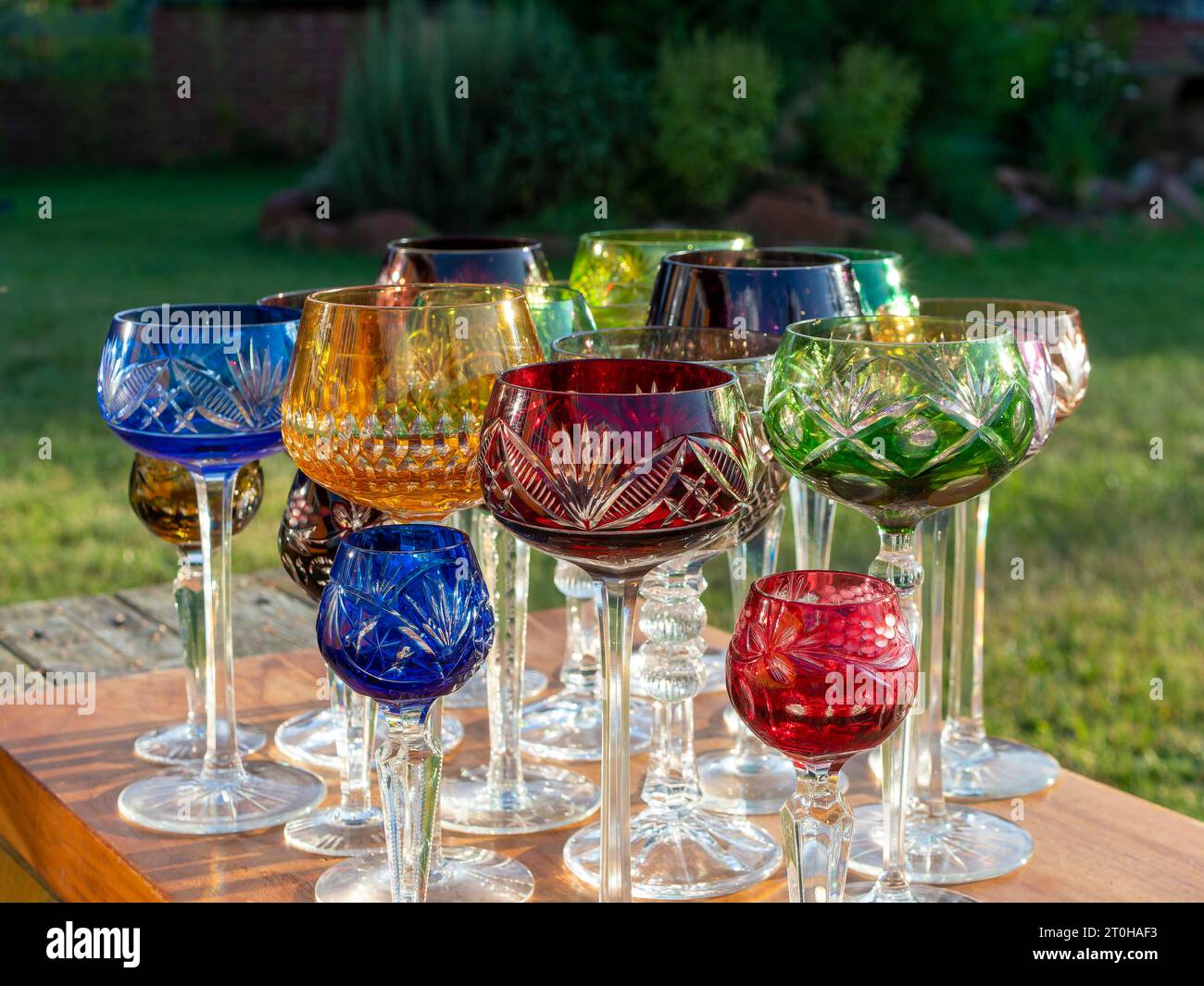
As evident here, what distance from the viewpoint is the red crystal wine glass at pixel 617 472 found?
112 cm

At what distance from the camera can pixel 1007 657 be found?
4.13 meters

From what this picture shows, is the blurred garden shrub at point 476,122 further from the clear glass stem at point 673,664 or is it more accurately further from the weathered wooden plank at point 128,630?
the clear glass stem at point 673,664

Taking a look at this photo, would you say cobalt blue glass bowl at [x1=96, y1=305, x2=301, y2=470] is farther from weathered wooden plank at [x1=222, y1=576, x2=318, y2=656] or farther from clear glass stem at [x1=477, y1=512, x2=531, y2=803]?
weathered wooden plank at [x1=222, y1=576, x2=318, y2=656]

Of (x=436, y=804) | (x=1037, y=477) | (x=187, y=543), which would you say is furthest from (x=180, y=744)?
(x=1037, y=477)

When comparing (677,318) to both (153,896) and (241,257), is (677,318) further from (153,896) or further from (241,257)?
(241,257)

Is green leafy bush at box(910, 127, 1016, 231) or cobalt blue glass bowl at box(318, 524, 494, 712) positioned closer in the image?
cobalt blue glass bowl at box(318, 524, 494, 712)

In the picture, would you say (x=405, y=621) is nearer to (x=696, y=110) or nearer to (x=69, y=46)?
(x=696, y=110)

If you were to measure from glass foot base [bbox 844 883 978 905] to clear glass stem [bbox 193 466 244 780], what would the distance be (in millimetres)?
684

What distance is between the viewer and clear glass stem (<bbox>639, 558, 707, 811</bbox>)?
1.59 m

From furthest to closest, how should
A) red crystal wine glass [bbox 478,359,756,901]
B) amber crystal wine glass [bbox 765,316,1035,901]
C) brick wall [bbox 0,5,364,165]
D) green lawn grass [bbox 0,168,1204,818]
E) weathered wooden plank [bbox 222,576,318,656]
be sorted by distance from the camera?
brick wall [bbox 0,5,364,165] < green lawn grass [bbox 0,168,1204,818] < weathered wooden plank [bbox 222,576,318,656] < amber crystal wine glass [bbox 765,316,1035,901] < red crystal wine glass [bbox 478,359,756,901]

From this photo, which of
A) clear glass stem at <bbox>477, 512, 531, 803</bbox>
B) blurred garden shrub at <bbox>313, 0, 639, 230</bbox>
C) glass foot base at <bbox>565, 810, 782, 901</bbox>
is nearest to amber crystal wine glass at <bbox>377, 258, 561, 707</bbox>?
clear glass stem at <bbox>477, 512, 531, 803</bbox>

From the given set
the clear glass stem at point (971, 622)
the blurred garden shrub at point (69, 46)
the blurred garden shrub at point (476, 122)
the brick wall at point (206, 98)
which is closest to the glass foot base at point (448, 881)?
the clear glass stem at point (971, 622)

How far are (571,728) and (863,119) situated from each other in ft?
26.9
